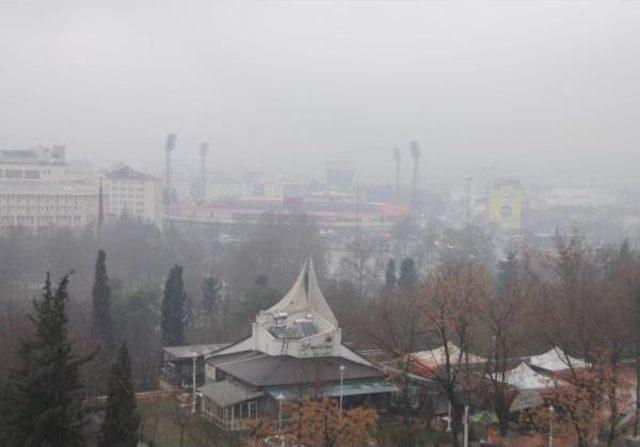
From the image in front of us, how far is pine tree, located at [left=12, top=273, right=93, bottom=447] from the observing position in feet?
20.2

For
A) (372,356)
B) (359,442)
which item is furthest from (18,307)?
(359,442)

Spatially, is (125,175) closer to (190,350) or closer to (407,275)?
(407,275)

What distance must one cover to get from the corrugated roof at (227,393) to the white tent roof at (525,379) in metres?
3.21

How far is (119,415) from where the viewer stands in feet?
22.6

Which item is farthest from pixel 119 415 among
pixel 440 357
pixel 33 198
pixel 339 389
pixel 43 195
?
pixel 43 195

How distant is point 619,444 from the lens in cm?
959

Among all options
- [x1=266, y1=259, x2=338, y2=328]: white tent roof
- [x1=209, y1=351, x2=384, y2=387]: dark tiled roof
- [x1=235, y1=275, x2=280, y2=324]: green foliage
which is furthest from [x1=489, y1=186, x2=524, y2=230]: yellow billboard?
[x1=209, y1=351, x2=384, y2=387]: dark tiled roof

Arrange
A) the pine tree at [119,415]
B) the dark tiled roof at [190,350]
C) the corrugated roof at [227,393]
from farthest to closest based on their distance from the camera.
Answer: the dark tiled roof at [190,350]
the corrugated roof at [227,393]
the pine tree at [119,415]

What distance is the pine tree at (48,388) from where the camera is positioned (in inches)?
242

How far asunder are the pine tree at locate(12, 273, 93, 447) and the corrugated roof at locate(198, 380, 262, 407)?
3.99 meters

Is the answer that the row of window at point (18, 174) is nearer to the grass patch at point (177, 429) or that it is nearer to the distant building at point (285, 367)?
the distant building at point (285, 367)

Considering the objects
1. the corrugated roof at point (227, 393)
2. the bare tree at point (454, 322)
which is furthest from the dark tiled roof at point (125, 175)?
the bare tree at point (454, 322)

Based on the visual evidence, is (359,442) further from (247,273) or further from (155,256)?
(155,256)

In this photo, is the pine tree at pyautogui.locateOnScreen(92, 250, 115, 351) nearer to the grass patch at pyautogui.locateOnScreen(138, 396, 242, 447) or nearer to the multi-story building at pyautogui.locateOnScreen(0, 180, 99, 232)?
the grass patch at pyautogui.locateOnScreen(138, 396, 242, 447)
